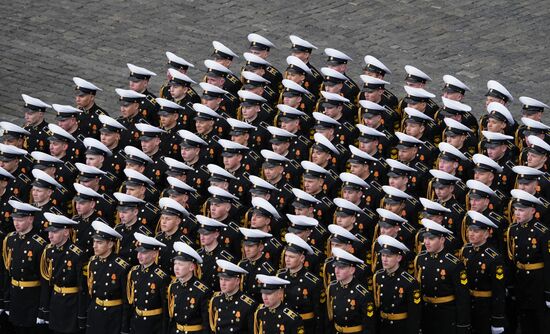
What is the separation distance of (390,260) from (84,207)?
14.6ft

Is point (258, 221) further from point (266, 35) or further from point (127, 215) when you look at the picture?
point (266, 35)

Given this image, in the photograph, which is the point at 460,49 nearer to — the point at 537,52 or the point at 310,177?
the point at 537,52

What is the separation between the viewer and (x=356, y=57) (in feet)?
98.6

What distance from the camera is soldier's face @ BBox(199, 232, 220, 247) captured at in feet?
65.3

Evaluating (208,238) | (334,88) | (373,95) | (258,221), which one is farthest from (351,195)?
(334,88)

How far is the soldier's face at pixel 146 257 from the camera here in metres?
19.5

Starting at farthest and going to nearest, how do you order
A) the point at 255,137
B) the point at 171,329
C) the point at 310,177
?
the point at 255,137, the point at 310,177, the point at 171,329

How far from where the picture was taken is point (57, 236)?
20047mm

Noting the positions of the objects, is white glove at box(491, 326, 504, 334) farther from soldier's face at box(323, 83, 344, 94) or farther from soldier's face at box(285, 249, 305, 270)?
soldier's face at box(323, 83, 344, 94)

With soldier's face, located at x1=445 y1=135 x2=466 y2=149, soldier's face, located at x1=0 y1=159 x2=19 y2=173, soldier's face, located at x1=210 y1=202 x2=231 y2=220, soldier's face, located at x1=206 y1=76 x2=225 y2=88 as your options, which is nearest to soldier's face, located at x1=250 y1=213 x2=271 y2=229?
soldier's face, located at x1=210 y1=202 x2=231 y2=220

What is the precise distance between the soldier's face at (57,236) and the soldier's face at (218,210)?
202 cm

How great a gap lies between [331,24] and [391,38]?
1.40 metres

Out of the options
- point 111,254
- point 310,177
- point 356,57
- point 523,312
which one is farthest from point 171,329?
point 356,57

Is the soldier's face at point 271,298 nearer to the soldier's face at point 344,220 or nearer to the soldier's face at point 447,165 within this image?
the soldier's face at point 344,220
